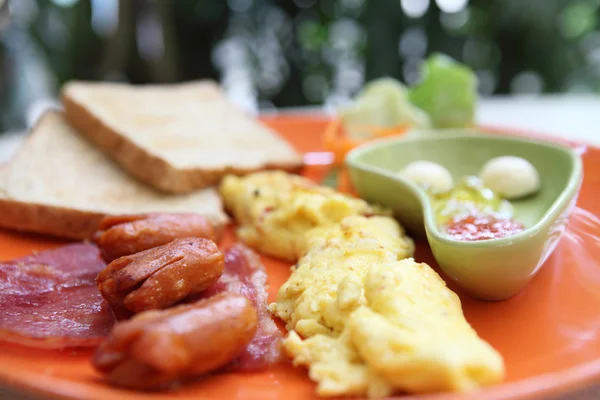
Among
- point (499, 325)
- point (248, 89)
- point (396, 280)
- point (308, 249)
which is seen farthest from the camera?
point (248, 89)

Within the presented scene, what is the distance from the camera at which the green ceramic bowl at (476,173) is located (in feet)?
6.28

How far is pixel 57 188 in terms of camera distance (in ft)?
10.1

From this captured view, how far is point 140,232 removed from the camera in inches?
85.9

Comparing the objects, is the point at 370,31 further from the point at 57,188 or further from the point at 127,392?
the point at 127,392

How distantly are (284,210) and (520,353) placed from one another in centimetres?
131

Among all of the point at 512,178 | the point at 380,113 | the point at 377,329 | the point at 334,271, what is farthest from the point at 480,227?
the point at 380,113

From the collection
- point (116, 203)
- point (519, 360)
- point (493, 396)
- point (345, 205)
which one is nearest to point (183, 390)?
point (493, 396)

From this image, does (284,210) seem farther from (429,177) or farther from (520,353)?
(520,353)

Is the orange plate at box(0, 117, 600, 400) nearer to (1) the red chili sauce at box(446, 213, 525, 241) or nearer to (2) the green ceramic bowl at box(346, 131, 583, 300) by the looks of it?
(2) the green ceramic bowl at box(346, 131, 583, 300)

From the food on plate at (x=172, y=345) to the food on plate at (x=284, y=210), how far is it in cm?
99

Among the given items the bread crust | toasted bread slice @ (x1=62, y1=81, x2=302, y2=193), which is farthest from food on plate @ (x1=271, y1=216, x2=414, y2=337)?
the bread crust

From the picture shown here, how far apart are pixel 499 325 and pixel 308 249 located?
82cm

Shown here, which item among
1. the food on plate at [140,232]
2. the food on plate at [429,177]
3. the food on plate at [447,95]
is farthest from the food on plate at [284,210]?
the food on plate at [447,95]

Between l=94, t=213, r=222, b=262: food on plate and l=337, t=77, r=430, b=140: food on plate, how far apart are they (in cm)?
192
